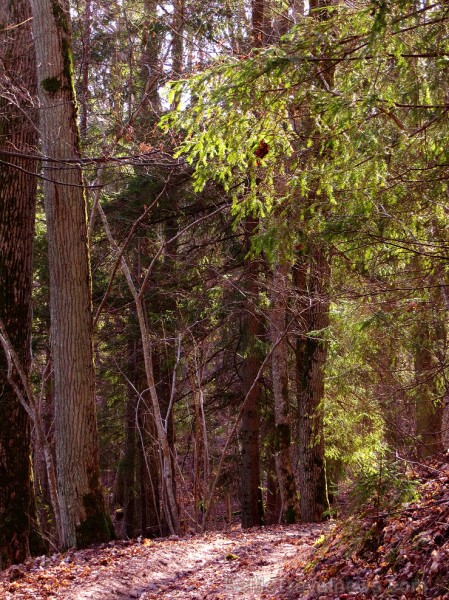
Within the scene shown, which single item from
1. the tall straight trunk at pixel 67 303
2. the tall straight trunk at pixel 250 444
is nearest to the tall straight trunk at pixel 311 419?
the tall straight trunk at pixel 250 444

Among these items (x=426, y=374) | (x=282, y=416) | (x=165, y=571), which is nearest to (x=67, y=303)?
(x=165, y=571)

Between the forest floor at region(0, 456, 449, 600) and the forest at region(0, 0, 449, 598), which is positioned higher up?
the forest at region(0, 0, 449, 598)

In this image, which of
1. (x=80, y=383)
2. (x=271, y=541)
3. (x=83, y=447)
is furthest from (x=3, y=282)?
(x=271, y=541)

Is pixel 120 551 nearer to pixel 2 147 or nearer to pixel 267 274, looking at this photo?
pixel 2 147

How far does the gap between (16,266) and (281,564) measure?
16.8 ft

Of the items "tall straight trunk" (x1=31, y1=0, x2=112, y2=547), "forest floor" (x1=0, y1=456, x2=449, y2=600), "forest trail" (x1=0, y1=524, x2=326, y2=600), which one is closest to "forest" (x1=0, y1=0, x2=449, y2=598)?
"tall straight trunk" (x1=31, y1=0, x2=112, y2=547)

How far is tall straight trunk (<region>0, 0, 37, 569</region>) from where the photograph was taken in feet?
28.9

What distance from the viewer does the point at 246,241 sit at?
12852mm

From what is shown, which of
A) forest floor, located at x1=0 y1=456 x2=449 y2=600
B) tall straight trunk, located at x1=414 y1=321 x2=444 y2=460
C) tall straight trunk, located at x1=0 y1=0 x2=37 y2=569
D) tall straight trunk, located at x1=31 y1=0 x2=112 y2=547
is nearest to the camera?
forest floor, located at x1=0 y1=456 x2=449 y2=600

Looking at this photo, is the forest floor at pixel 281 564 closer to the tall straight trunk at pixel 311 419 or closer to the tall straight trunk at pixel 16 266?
the tall straight trunk at pixel 16 266

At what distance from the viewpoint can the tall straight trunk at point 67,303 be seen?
28.1ft

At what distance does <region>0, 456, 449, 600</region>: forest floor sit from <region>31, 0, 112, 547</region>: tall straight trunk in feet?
2.31

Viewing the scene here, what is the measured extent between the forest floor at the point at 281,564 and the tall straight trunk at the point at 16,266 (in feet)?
3.84

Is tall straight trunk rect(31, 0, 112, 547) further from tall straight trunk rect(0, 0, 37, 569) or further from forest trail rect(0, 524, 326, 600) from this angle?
forest trail rect(0, 524, 326, 600)
